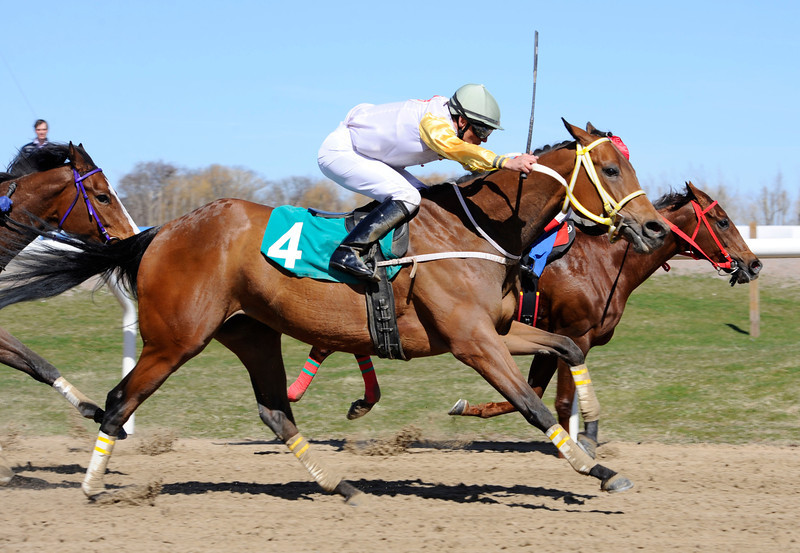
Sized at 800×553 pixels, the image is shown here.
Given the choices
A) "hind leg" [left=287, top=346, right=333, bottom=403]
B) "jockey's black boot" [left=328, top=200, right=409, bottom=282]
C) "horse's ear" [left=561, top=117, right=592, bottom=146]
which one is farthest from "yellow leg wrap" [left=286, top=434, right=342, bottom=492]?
"horse's ear" [left=561, top=117, right=592, bottom=146]

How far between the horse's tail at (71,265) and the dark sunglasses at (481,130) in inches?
81.0

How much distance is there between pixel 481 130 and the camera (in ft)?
16.2

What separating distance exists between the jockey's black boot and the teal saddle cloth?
7cm

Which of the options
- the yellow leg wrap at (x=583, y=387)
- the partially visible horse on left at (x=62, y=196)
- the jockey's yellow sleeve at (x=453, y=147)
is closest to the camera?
the jockey's yellow sleeve at (x=453, y=147)

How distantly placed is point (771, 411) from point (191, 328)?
5098 mm

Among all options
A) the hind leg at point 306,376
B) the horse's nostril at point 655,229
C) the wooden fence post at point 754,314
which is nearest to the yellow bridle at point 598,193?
the horse's nostril at point 655,229

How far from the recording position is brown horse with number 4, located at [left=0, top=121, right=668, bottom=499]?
4.74 meters

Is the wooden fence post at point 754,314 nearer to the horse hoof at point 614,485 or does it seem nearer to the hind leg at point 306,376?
the hind leg at point 306,376

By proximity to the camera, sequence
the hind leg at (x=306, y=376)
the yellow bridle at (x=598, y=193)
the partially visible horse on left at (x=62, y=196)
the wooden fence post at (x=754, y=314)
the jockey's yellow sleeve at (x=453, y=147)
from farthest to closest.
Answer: the wooden fence post at (x=754, y=314) < the hind leg at (x=306, y=376) < the partially visible horse on left at (x=62, y=196) < the yellow bridle at (x=598, y=193) < the jockey's yellow sleeve at (x=453, y=147)

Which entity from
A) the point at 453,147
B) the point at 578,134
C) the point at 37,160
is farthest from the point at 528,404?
the point at 37,160

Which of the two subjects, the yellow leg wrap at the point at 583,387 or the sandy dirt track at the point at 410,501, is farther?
the yellow leg wrap at the point at 583,387

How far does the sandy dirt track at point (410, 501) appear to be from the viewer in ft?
13.6

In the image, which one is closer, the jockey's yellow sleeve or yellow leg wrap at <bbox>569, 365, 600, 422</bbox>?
the jockey's yellow sleeve

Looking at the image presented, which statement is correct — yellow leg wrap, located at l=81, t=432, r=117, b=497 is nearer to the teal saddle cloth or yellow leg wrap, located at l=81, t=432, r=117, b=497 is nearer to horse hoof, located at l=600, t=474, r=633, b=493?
the teal saddle cloth
